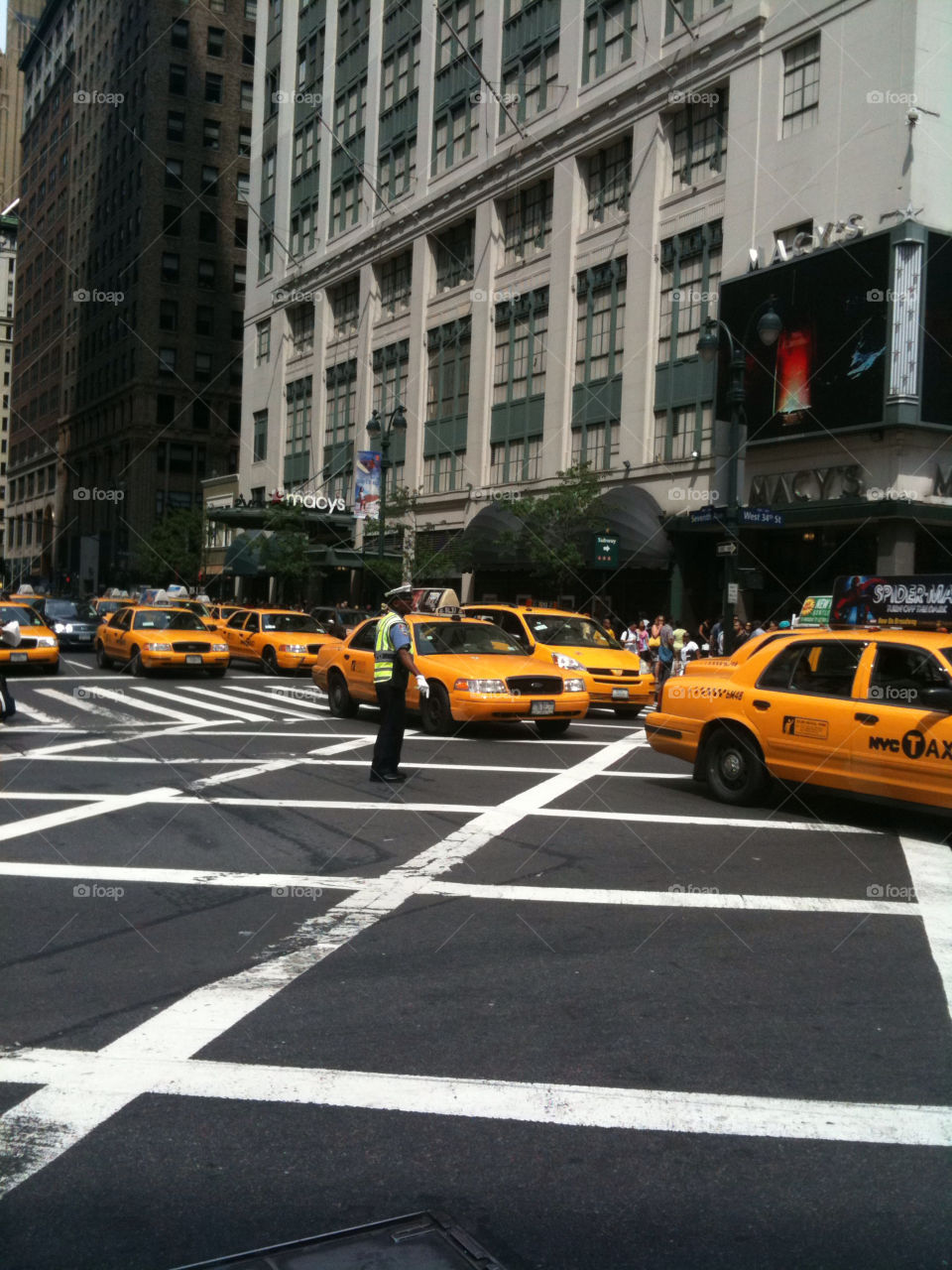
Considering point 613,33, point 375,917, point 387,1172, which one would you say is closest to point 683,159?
point 613,33

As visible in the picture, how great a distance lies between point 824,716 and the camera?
396 inches

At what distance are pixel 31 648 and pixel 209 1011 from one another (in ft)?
69.2

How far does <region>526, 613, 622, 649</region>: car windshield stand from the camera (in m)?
19.8

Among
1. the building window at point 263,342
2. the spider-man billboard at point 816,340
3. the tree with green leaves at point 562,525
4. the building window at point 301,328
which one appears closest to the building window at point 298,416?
the building window at point 301,328

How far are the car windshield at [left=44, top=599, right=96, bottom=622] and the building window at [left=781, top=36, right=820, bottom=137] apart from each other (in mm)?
23422

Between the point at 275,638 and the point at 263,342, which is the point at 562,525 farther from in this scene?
the point at 263,342

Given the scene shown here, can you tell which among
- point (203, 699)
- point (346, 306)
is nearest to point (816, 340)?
point (203, 699)

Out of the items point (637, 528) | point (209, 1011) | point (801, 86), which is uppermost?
point (801, 86)

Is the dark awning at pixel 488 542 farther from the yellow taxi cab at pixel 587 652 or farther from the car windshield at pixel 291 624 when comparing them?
the yellow taxi cab at pixel 587 652

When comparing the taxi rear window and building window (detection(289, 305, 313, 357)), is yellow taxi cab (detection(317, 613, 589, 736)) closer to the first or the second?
the taxi rear window

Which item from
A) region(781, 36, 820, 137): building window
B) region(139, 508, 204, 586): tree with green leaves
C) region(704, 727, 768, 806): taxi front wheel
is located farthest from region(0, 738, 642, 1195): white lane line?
region(139, 508, 204, 586): tree with green leaves

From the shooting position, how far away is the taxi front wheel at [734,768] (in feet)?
35.2

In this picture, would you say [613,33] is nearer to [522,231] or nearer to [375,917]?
[522,231]

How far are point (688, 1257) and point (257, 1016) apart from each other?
7.82 feet
